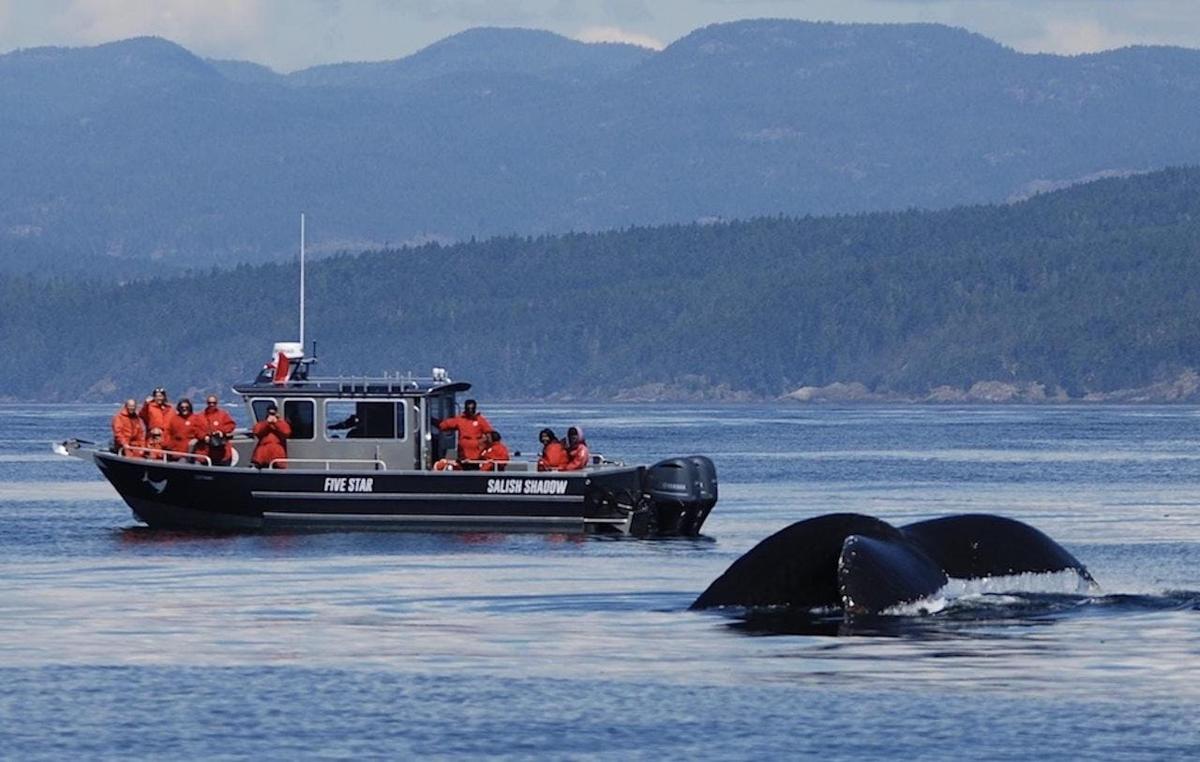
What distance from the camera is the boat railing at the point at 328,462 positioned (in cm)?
5666

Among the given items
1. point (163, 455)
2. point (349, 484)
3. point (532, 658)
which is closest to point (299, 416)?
point (349, 484)

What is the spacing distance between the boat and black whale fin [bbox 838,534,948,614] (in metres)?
21.5

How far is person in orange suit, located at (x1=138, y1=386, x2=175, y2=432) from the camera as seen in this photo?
2280 inches

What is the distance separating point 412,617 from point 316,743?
11270mm

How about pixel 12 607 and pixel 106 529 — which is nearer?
pixel 12 607

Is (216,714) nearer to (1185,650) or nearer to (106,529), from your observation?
(1185,650)

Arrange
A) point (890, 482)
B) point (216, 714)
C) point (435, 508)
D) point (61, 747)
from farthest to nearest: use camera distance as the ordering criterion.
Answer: point (890, 482), point (435, 508), point (216, 714), point (61, 747)

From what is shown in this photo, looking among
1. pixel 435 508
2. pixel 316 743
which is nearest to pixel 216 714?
pixel 316 743

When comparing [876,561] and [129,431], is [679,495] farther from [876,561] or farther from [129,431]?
[876,561]

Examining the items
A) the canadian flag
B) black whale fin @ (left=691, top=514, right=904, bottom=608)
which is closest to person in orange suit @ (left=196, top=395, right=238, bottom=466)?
the canadian flag

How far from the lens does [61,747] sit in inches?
1069

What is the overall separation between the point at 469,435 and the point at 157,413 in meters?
6.71

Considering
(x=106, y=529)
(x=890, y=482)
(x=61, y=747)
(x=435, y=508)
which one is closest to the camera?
(x=61, y=747)

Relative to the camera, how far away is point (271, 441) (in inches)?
2234
